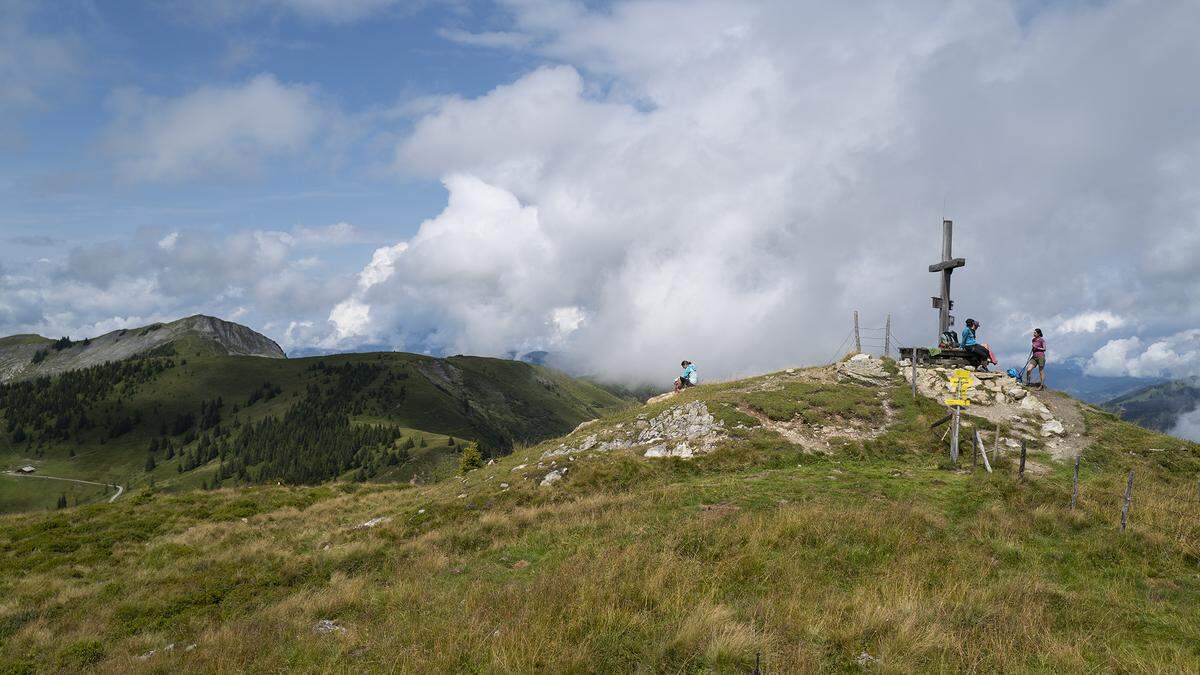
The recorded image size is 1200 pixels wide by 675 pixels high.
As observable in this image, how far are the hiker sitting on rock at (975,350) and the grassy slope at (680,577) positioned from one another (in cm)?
751

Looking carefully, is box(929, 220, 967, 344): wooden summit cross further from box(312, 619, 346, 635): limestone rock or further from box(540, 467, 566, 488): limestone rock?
box(312, 619, 346, 635): limestone rock

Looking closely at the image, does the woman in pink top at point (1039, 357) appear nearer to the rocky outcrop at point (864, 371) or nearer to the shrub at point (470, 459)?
the rocky outcrop at point (864, 371)

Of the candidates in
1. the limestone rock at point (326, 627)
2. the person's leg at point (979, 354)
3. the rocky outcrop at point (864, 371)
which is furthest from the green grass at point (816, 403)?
the limestone rock at point (326, 627)

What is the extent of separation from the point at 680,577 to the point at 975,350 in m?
29.2

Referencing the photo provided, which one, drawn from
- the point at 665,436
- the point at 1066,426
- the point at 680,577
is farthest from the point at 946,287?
the point at 680,577

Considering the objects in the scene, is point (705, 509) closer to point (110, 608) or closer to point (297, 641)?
point (297, 641)

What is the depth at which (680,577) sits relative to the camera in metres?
9.77

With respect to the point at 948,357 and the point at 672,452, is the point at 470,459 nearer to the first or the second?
the point at 672,452

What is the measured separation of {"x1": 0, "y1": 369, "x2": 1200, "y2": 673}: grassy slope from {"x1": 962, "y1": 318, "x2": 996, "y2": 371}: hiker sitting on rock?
24.6 feet

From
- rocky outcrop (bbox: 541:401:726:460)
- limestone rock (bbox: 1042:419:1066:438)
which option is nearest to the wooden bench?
limestone rock (bbox: 1042:419:1066:438)

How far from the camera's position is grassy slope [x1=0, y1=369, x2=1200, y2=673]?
24.7ft

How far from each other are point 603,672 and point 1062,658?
20.3ft

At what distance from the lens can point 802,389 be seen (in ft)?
101

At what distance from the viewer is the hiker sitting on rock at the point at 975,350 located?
3041 cm
